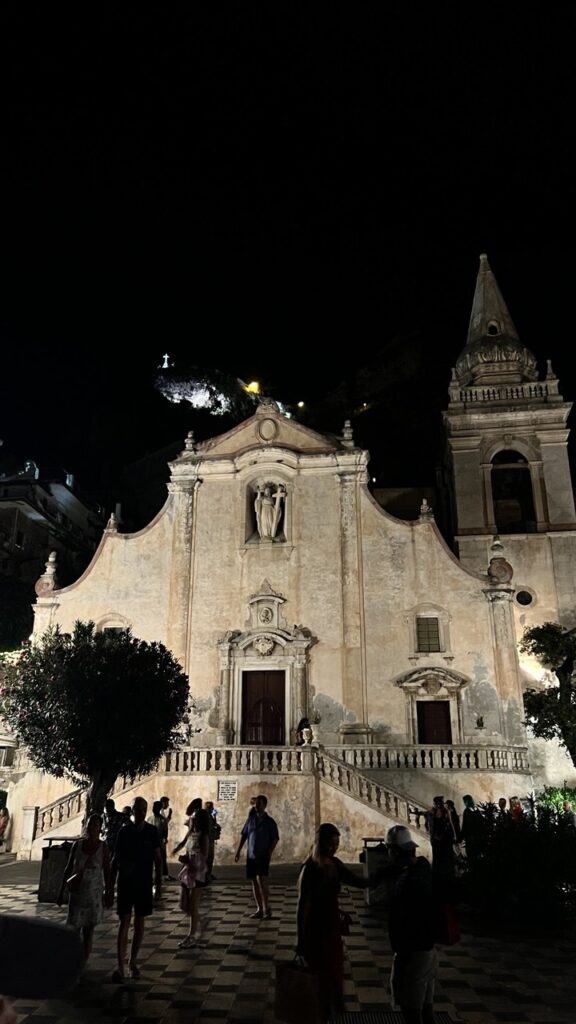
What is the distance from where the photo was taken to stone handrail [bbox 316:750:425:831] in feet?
57.0

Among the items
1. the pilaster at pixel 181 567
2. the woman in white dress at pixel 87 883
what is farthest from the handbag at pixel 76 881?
the pilaster at pixel 181 567

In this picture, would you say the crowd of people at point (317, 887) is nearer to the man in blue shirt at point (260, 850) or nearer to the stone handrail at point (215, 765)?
the man in blue shirt at point (260, 850)

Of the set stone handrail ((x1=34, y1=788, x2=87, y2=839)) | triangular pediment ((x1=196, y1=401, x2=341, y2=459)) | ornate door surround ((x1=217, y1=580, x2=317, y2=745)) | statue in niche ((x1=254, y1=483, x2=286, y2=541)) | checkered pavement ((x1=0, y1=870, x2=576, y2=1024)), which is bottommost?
checkered pavement ((x1=0, y1=870, x2=576, y2=1024))

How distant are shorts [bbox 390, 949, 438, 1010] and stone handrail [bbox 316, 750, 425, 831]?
1195cm

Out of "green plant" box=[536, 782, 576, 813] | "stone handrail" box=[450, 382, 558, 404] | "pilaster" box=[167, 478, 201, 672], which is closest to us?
"green plant" box=[536, 782, 576, 813]

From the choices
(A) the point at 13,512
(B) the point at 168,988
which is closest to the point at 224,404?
(A) the point at 13,512

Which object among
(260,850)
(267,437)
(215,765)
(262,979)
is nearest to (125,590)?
(267,437)

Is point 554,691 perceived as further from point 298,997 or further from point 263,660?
point 298,997

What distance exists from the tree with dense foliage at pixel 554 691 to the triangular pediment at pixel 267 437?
952 centimetres

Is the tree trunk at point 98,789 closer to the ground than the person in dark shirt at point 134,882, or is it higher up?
higher up

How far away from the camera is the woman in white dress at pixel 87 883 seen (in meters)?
7.82

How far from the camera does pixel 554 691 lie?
22328 mm

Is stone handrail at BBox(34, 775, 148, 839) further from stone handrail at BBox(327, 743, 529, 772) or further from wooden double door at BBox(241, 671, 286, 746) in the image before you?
stone handrail at BBox(327, 743, 529, 772)

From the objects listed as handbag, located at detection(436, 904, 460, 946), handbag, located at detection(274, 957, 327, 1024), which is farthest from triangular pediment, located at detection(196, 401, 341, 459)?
handbag, located at detection(274, 957, 327, 1024)
